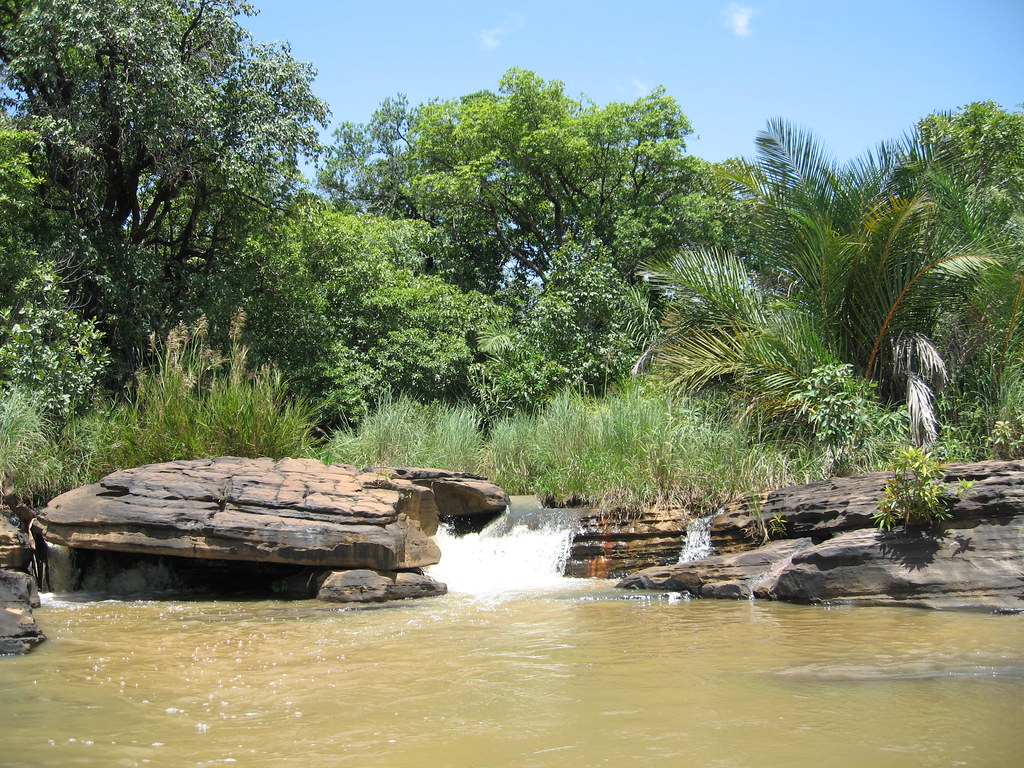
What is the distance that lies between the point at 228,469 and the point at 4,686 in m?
4.04

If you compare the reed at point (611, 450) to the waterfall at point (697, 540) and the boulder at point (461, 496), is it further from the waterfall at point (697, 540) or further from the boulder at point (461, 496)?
the boulder at point (461, 496)

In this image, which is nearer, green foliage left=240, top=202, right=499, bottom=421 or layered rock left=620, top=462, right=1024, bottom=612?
layered rock left=620, top=462, right=1024, bottom=612

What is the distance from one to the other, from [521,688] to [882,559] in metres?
4.33

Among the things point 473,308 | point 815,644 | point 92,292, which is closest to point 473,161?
point 473,308

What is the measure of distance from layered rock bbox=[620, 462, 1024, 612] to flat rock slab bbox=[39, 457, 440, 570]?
2.52m

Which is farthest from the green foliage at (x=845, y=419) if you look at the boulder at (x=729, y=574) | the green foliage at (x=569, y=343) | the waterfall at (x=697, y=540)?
the green foliage at (x=569, y=343)

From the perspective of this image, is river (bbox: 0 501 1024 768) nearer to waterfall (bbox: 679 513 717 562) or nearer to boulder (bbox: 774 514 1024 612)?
boulder (bbox: 774 514 1024 612)

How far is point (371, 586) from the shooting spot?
25.9 ft

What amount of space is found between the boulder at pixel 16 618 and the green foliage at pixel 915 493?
21.9 ft

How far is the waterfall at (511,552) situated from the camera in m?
9.28

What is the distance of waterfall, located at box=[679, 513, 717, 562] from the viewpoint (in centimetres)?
905

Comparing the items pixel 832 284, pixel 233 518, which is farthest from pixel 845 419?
pixel 233 518

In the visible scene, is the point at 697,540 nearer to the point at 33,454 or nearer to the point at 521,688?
the point at 521,688

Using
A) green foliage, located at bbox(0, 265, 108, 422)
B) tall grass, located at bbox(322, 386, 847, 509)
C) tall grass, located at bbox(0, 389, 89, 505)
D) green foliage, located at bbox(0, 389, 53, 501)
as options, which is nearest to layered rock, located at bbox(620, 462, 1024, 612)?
tall grass, located at bbox(322, 386, 847, 509)
